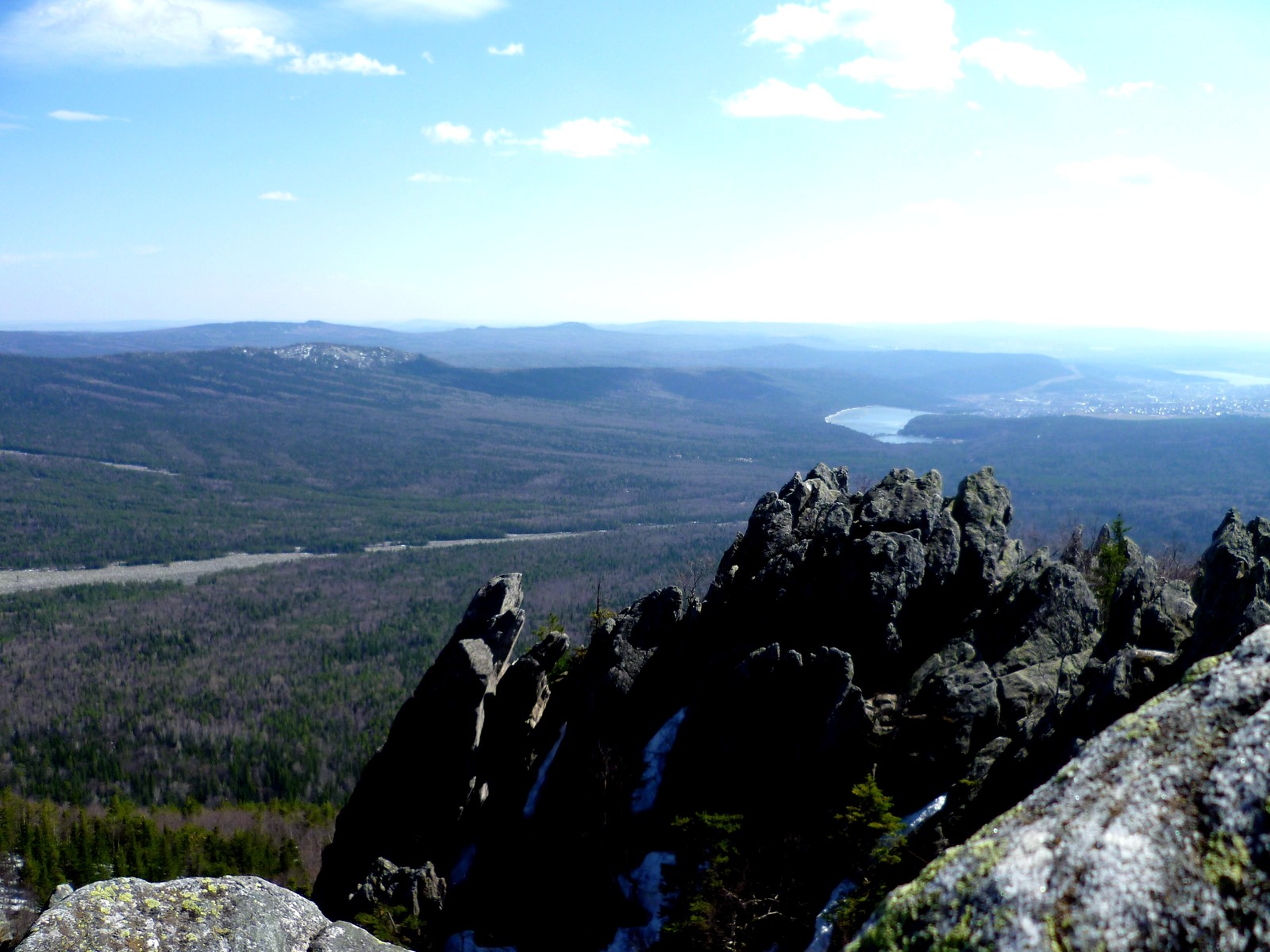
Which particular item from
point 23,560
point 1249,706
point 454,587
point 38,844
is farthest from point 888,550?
point 23,560

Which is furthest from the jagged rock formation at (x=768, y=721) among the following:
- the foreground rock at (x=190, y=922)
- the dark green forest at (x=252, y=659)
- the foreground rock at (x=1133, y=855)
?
the dark green forest at (x=252, y=659)

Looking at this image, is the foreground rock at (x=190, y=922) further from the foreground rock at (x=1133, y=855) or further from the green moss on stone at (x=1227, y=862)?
the green moss on stone at (x=1227, y=862)

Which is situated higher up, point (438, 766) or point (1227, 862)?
point (1227, 862)

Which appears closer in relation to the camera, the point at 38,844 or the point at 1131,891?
the point at 1131,891

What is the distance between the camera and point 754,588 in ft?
89.6

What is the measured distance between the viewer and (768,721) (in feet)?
71.4

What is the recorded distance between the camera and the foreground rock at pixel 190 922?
1290 centimetres

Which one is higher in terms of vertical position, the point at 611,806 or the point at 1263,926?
the point at 1263,926

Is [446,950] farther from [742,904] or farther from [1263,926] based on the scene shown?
[1263,926]

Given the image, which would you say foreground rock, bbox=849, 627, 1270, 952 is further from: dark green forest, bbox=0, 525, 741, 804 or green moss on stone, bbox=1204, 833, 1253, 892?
dark green forest, bbox=0, 525, 741, 804

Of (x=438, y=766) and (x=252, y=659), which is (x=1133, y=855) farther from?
(x=252, y=659)

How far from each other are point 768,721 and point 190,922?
13031 mm

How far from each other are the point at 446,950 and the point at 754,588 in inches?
515

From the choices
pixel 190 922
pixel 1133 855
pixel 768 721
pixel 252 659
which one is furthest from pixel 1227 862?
pixel 252 659
